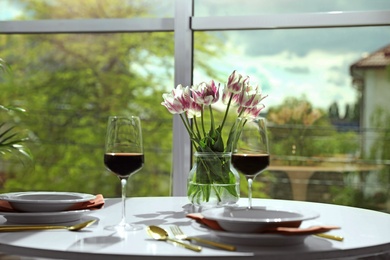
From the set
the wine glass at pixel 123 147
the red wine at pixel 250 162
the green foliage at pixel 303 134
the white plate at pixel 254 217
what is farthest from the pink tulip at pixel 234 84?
the green foliage at pixel 303 134

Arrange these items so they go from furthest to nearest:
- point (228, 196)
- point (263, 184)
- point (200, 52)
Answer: point (200, 52)
point (263, 184)
point (228, 196)

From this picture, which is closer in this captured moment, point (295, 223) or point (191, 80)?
point (295, 223)

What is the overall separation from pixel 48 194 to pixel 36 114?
16.3 ft

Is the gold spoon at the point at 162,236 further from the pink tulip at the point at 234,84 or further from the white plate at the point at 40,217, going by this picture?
the pink tulip at the point at 234,84

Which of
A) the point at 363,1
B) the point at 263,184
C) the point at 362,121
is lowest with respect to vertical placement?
the point at 263,184

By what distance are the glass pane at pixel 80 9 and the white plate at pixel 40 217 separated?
477cm

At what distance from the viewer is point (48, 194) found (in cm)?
175

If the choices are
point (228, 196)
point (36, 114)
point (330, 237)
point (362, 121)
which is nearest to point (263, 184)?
point (362, 121)

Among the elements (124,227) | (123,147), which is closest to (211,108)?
(123,147)

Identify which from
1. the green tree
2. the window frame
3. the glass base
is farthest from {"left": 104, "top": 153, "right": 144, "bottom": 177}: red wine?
the green tree

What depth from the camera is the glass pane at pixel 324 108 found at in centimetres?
433

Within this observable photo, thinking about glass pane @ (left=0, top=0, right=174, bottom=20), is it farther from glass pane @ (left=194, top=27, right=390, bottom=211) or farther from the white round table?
the white round table

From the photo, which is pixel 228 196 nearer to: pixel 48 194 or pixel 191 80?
pixel 48 194

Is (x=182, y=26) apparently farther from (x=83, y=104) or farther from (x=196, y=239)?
(x=83, y=104)
